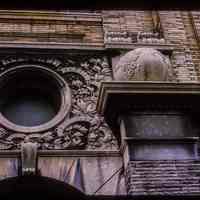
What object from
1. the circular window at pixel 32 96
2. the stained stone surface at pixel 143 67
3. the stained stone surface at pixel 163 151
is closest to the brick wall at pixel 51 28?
the circular window at pixel 32 96

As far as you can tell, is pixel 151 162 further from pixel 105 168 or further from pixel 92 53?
pixel 92 53

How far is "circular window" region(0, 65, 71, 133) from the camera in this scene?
605cm

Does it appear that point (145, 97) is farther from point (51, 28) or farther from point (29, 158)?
point (51, 28)

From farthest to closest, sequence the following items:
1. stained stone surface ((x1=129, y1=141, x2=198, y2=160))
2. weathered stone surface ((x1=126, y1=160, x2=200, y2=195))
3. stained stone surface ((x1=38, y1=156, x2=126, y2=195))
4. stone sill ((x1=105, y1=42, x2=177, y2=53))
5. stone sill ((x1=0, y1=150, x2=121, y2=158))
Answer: stone sill ((x1=105, y1=42, x2=177, y2=53)) → stone sill ((x1=0, y1=150, x2=121, y2=158)) → stained stone surface ((x1=38, y1=156, x2=126, y2=195)) → stained stone surface ((x1=129, y1=141, x2=198, y2=160)) → weathered stone surface ((x1=126, y1=160, x2=200, y2=195))

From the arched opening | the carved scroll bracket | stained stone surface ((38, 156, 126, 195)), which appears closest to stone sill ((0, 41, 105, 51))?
the carved scroll bracket

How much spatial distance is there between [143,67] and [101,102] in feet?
2.83

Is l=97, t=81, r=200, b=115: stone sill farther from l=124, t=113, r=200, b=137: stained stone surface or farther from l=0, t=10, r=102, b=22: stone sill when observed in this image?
l=0, t=10, r=102, b=22: stone sill

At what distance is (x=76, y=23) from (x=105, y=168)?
304cm

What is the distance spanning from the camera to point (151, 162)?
16.3ft

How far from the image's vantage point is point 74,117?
585 cm

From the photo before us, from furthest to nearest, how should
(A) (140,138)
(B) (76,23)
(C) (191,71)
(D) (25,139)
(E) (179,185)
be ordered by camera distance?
(B) (76,23)
(C) (191,71)
(D) (25,139)
(A) (140,138)
(E) (179,185)

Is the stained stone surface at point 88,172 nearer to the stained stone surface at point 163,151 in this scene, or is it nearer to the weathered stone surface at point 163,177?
the weathered stone surface at point 163,177

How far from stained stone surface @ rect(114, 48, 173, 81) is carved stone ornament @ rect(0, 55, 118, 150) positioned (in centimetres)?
50

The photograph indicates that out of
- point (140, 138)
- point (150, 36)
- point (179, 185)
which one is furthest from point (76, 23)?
point (179, 185)
